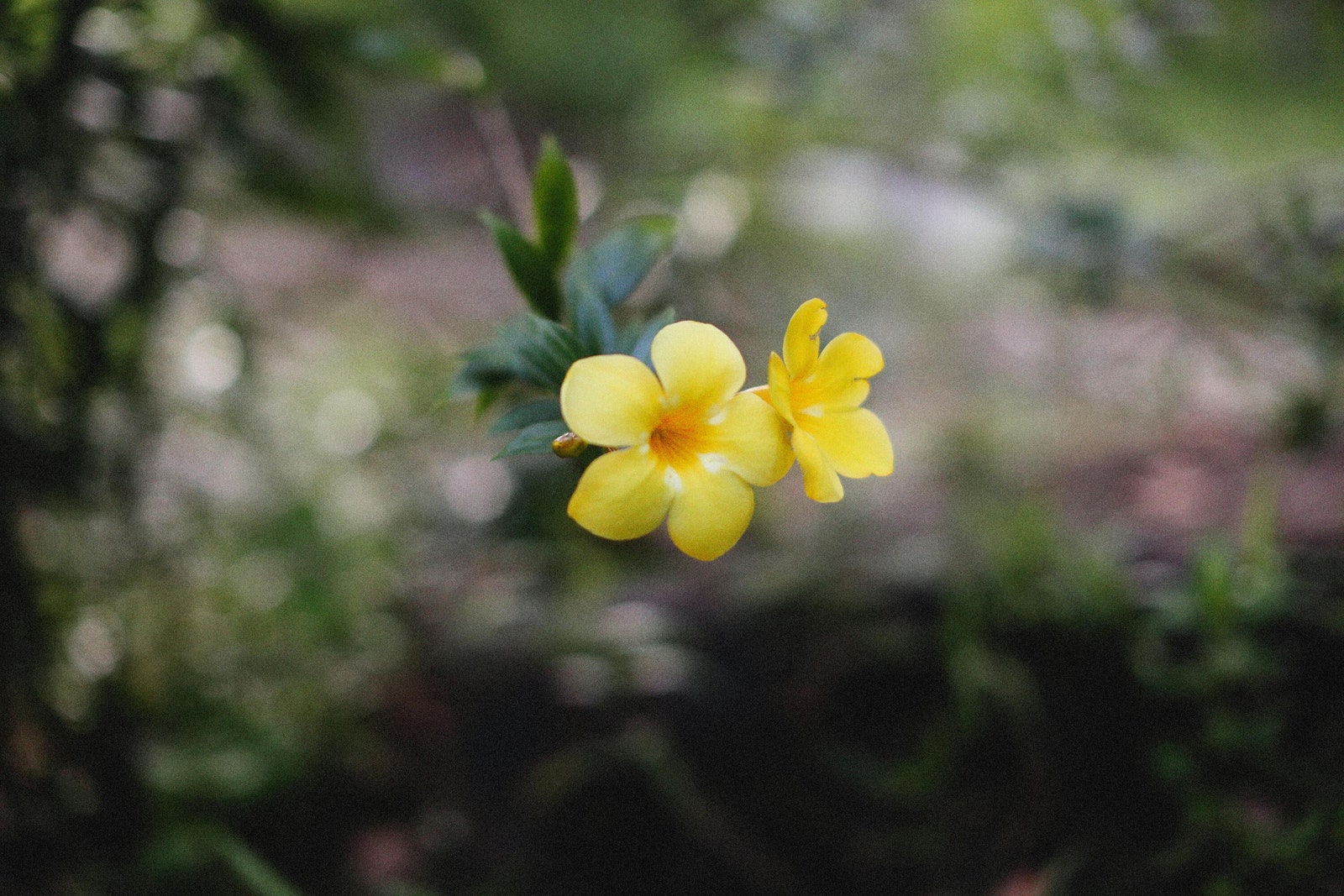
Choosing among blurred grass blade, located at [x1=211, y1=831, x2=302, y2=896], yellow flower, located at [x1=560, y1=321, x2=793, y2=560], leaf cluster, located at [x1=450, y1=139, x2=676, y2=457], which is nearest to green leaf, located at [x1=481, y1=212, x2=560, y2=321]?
leaf cluster, located at [x1=450, y1=139, x2=676, y2=457]

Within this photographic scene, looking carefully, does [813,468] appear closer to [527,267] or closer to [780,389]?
[780,389]

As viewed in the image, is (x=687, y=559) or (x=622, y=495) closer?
(x=622, y=495)

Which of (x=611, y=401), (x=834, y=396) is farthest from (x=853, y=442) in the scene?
(x=611, y=401)

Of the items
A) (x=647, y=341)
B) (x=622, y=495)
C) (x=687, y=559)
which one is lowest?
(x=622, y=495)

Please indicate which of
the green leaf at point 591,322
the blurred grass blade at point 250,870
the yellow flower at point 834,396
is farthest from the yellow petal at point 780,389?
the blurred grass blade at point 250,870

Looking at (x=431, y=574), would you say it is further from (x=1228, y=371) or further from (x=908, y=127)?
(x=1228, y=371)

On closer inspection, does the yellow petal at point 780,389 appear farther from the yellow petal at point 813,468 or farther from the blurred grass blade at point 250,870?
the blurred grass blade at point 250,870
